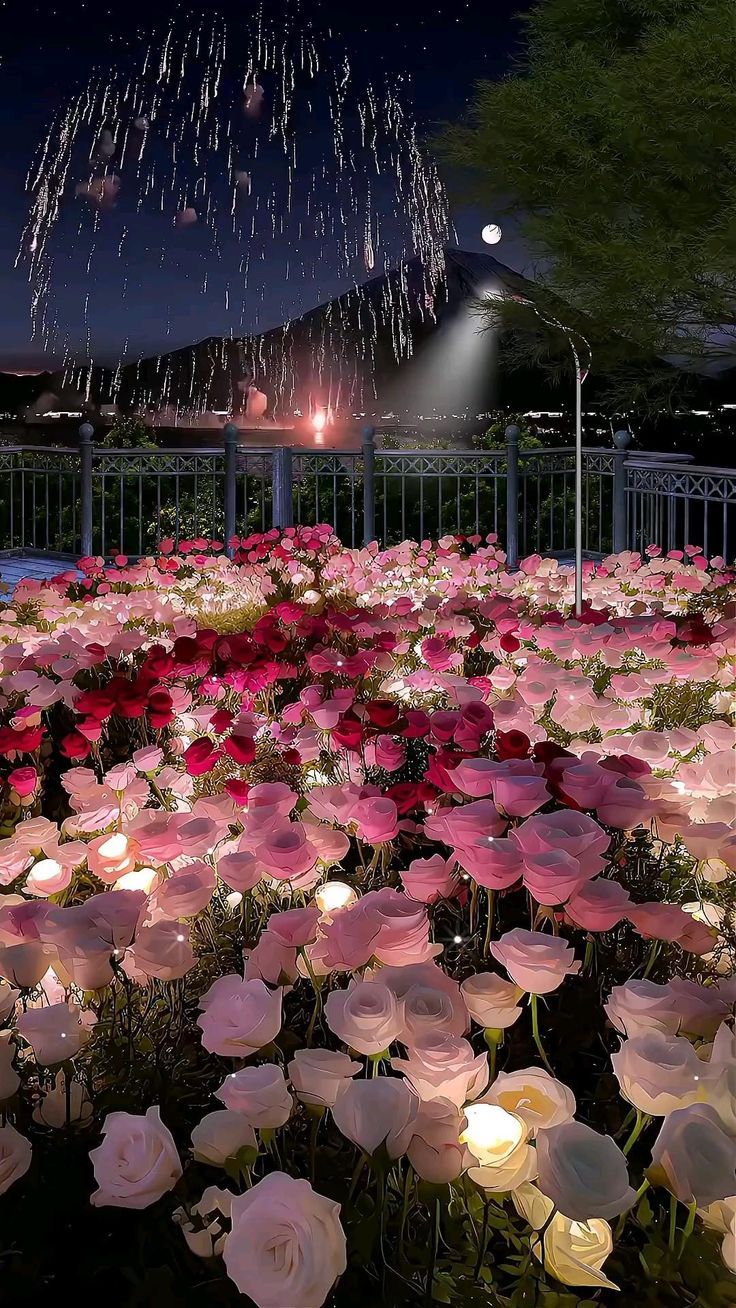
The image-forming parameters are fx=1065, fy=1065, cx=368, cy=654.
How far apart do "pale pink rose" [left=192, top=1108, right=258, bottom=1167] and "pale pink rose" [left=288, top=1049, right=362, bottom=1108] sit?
10 cm

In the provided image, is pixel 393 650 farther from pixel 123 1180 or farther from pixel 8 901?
pixel 123 1180

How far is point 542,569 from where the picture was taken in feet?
21.2

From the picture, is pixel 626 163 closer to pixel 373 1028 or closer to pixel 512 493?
pixel 512 493

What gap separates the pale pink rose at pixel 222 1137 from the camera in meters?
1.02

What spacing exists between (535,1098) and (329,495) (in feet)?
37.5

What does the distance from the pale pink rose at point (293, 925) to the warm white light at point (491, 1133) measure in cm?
33

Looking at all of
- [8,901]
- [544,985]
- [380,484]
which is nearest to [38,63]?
[380,484]

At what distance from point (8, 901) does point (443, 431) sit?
58.5 ft

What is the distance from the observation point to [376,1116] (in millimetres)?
→ 959

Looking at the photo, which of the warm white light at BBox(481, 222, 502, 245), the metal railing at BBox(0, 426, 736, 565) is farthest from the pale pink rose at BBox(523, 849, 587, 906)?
the metal railing at BBox(0, 426, 736, 565)

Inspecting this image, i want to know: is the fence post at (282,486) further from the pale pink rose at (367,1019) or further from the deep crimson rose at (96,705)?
the pale pink rose at (367,1019)

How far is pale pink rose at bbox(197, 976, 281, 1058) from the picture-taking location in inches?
45.1

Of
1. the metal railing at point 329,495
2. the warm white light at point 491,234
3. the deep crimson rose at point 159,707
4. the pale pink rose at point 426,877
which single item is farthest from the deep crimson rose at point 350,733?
the metal railing at point 329,495

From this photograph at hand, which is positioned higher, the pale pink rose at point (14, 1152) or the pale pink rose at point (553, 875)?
the pale pink rose at point (553, 875)
